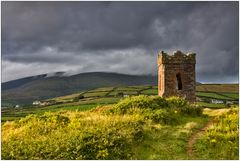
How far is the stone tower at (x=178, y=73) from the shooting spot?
38034mm

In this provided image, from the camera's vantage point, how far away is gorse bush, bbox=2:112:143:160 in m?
17.7

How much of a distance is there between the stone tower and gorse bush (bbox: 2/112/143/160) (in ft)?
50.2

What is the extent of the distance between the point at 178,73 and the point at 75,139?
21530mm

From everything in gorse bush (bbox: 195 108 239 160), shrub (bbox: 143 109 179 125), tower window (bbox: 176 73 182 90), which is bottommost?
gorse bush (bbox: 195 108 239 160)

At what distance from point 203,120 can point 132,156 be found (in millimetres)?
10164

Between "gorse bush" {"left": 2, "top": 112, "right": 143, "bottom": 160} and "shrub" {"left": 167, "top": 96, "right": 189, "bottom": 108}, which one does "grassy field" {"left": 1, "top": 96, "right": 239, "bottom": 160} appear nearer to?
"gorse bush" {"left": 2, "top": 112, "right": 143, "bottom": 160}

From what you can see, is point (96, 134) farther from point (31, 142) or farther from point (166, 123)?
point (166, 123)

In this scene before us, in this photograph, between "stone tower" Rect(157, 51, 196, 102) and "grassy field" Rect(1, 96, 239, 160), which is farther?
"stone tower" Rect(157, 51, 196, 102)

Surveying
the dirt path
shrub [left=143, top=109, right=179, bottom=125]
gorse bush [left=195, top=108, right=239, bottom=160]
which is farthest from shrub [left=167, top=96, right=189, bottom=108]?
gorse bush [left=195, top=108, right=239, bottom=160]

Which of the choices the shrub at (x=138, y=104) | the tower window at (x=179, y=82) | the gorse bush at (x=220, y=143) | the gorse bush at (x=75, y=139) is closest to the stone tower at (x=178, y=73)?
the tower window at (x=179, y=82)

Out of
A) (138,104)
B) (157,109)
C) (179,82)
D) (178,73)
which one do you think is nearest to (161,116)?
(157,109)

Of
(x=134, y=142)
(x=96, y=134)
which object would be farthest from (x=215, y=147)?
(x=96, y=134)

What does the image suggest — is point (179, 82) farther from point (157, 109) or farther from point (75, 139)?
point (75, 139)

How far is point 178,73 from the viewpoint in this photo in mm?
38812
